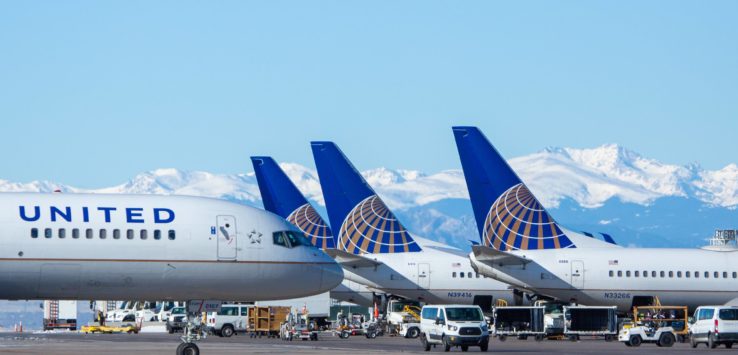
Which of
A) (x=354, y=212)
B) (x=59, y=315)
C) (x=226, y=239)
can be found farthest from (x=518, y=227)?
(x=59, y=315)

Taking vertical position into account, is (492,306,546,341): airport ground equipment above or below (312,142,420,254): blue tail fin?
below

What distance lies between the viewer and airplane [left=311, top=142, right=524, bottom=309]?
8419 centimetres

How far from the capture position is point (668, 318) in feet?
253

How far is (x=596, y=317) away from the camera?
76.3 metres

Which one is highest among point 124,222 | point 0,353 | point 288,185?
point 288,185

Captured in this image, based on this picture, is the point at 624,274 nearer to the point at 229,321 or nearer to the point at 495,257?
the point at 495,257

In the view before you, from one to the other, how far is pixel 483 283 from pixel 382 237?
7023mm

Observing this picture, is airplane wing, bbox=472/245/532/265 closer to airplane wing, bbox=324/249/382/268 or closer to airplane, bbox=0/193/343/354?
airplane wing, bbox=324/249/382/268

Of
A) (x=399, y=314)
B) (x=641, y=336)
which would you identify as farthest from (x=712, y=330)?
(x=399, y=314)

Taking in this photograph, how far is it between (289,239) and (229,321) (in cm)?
4251

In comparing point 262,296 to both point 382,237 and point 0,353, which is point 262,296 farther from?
point 382,237

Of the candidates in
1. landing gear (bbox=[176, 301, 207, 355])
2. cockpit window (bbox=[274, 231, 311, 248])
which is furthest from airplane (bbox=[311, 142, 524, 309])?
landing gear (bbox=[176, 301, 207, 355])

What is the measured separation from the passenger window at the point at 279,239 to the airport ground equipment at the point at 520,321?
32217 millimetres

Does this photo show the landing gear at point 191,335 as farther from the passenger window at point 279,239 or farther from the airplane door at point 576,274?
the airplane door at point 576,274
